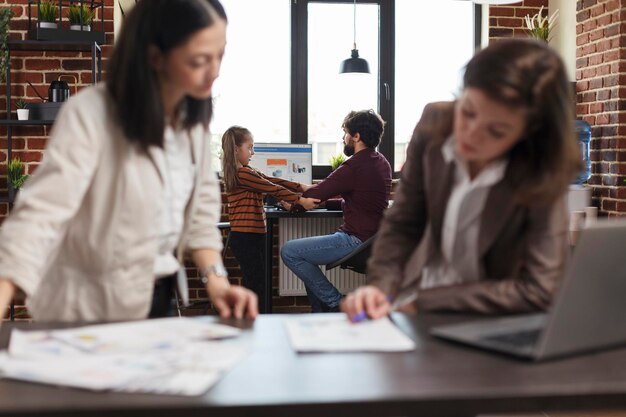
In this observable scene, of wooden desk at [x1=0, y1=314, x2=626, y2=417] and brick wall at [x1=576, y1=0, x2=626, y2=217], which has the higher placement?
brick wall at [x1=576, y1=0, x2=626, y2=217]

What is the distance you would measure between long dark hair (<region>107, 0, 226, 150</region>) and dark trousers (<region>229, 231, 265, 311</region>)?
10.4 feet

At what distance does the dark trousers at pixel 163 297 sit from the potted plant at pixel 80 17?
3135mm

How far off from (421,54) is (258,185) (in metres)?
1.98

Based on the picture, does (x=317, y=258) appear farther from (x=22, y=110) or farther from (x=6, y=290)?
(x=6, y=290)

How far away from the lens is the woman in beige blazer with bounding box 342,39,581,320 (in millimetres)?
1359

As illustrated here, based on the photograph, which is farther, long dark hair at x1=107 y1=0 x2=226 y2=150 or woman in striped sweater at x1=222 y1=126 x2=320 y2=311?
woman in striped sweater at x1=222 y1=126 x2=320 y2=311

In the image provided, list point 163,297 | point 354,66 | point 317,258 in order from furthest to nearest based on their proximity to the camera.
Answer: point 354,66 < point 317,258 < point 163,297

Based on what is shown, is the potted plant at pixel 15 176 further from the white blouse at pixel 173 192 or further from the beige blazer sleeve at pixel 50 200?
the beige blazer sleeve at pixel 50 200

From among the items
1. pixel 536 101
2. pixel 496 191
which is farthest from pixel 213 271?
pixel 536 101

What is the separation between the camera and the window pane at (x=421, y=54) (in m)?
5.72

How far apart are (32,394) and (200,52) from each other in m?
0.70

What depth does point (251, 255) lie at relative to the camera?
4.60 m

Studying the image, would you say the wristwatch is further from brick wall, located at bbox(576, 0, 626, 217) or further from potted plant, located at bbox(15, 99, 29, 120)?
brick wall, located at bbox(576, 0, 626, 217)

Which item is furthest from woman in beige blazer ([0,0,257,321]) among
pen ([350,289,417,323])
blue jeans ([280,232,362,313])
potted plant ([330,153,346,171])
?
potted plant ([330,153,346,171])
